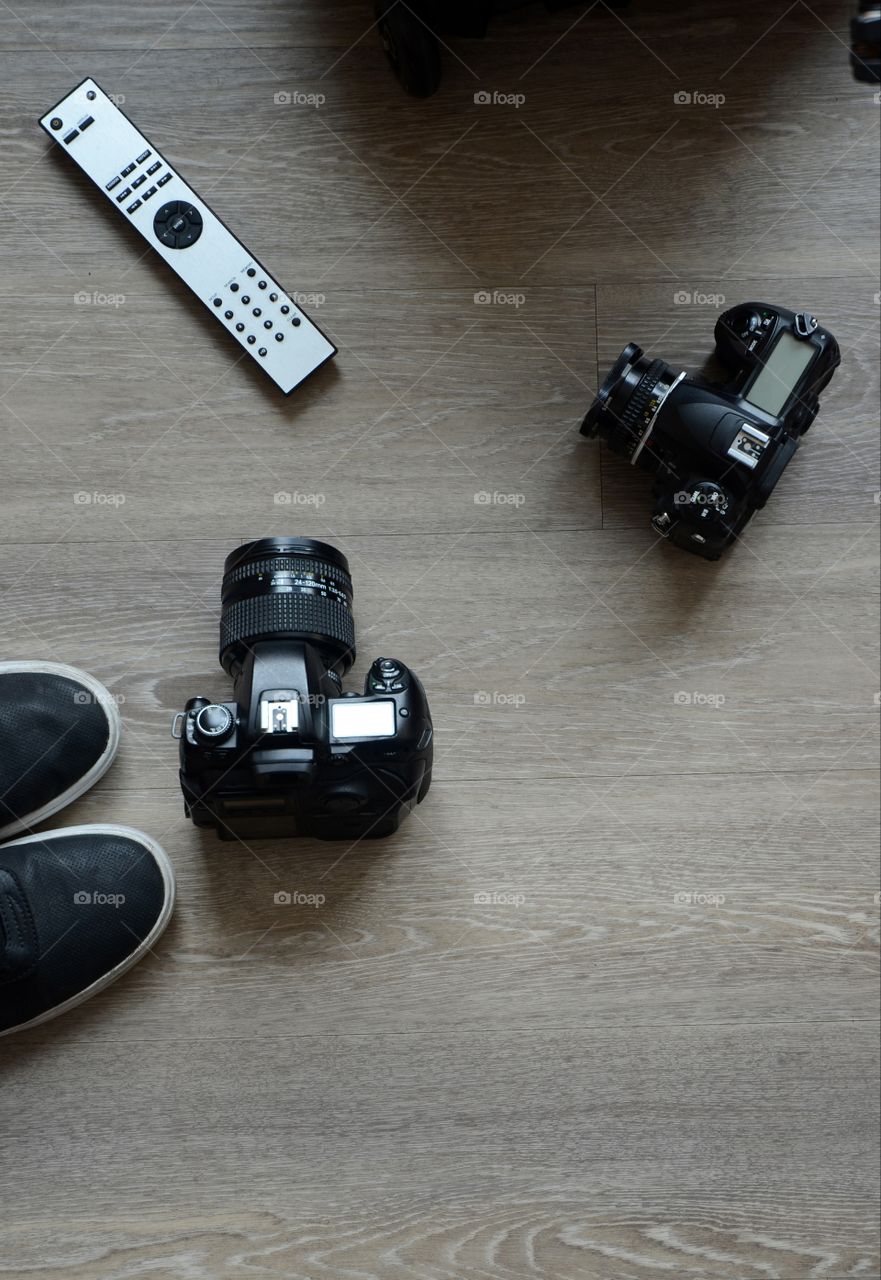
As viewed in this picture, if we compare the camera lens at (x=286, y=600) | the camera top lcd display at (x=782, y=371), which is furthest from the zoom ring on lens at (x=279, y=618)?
the camera top lcd display at (x=782, y=371)

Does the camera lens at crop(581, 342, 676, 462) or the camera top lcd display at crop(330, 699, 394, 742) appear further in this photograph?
the camera lens at crop(581, 342, 676, 462)

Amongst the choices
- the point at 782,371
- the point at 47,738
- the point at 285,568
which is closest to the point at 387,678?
the point at 285,568

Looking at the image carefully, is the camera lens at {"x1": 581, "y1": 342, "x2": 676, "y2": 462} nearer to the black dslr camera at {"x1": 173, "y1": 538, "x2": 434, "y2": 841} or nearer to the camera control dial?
the black dslr camera at {"x1": 173, "y1": 538, "x2": 434, "y2": 841}

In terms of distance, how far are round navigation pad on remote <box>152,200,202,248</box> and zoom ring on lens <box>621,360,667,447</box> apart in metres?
0.52

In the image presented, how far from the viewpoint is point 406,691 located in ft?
3.06

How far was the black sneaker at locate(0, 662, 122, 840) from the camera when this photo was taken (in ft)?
3.49

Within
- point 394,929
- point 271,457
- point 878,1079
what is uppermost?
point 271,457

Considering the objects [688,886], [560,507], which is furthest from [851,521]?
[688,886]

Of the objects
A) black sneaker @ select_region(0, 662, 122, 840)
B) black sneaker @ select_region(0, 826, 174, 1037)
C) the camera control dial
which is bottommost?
black sneaker @ select_region(0, 826, 174, 1037)

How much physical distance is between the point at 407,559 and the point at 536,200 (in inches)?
17.6

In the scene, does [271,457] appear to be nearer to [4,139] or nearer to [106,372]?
[106,372]

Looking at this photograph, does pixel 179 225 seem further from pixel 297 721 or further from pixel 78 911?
pixel 78 911

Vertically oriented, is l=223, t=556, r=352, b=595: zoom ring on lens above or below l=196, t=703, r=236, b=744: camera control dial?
above

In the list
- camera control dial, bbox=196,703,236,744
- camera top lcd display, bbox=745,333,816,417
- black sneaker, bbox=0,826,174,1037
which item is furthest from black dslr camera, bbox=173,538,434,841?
camera top lcd display, bbox=745,333,816,417
